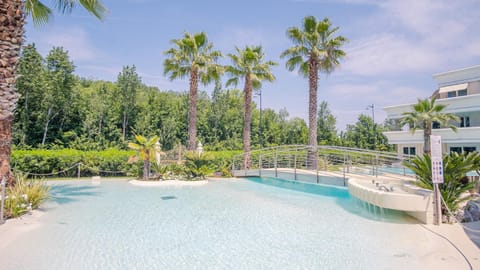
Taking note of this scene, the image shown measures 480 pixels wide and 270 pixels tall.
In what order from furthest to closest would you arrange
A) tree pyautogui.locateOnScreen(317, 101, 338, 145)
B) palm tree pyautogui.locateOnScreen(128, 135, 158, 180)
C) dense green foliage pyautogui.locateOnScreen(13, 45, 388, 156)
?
tree pyautogui.locateOnScreen(317, 101, 338, 145)
dense green foliage pyautogui.locateOnScreen(13, 45, 388, 156)
palm tree pyautogui.locateOnScreen(128, 135, 158, 180)

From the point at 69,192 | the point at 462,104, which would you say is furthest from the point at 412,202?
the point at 462,104

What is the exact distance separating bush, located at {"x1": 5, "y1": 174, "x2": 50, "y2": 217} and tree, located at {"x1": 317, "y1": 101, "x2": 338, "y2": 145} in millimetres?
29416

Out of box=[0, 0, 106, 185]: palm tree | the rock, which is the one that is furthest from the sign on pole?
box=[0, 0, 106, 185]: palm tree

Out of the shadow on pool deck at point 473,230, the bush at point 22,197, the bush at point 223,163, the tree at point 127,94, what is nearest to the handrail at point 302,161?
the bush at point 223,163

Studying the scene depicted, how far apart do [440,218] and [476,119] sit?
1851cm

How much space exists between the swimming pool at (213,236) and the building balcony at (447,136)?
1442 centimetres

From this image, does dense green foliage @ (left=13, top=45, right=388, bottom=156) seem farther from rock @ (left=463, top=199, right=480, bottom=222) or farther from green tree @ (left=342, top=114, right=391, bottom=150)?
rock @ (left=463, top=199, right=480, bottom=222)

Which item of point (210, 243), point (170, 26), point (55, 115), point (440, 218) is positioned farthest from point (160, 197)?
point (55, 115)

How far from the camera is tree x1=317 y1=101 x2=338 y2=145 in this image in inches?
1362

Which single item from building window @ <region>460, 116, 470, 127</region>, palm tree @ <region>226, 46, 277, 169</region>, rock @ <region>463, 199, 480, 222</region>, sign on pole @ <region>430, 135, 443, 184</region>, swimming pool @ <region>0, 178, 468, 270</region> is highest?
palm tree @ <region>226, 46, 277, 169</region>

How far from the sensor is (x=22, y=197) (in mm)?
7668

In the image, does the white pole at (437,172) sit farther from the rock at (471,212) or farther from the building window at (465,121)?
the building window at (465,121)

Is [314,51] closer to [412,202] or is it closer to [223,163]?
[223,163]

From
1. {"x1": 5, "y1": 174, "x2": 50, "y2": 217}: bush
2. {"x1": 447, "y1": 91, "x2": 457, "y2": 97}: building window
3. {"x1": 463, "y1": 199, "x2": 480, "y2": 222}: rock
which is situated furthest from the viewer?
{"x1": 447, "y1": 91, "x2": 457, "y2": 97}: building window
